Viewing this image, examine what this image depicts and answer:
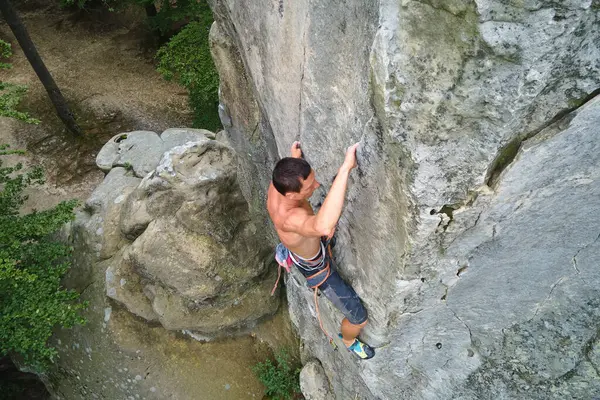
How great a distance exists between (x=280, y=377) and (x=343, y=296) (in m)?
3.07

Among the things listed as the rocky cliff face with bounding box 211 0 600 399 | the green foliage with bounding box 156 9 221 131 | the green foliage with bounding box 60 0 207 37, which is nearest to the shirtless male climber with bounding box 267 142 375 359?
the rocky cliff face with bounding box 211 0 600 399

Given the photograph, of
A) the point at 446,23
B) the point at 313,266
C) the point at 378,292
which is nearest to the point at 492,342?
the point at 378,292

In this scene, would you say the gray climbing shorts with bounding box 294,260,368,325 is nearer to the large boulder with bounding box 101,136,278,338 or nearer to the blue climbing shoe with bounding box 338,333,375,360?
the blue climbing shoe with bounding box 338,333,375,360

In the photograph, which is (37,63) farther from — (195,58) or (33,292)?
(33,292)

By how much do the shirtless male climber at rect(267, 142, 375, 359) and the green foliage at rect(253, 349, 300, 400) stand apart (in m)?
2.32

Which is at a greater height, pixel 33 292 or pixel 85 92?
pixel 33 292

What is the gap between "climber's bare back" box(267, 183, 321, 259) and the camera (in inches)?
127

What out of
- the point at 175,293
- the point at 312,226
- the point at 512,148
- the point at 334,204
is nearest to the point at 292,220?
the point at 312,226

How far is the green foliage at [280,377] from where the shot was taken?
6172 millimetres

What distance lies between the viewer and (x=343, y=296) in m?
3.63

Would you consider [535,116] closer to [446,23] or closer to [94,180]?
[446,23]

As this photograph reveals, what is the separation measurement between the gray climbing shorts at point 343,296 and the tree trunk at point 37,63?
28.2 feet

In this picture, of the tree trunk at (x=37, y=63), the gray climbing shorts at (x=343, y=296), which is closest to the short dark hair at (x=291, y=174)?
the gray climbing shorts at (x=343, y=296)

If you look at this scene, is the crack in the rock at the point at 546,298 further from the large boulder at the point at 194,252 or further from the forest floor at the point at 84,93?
the forest floor at the point at 84,93
